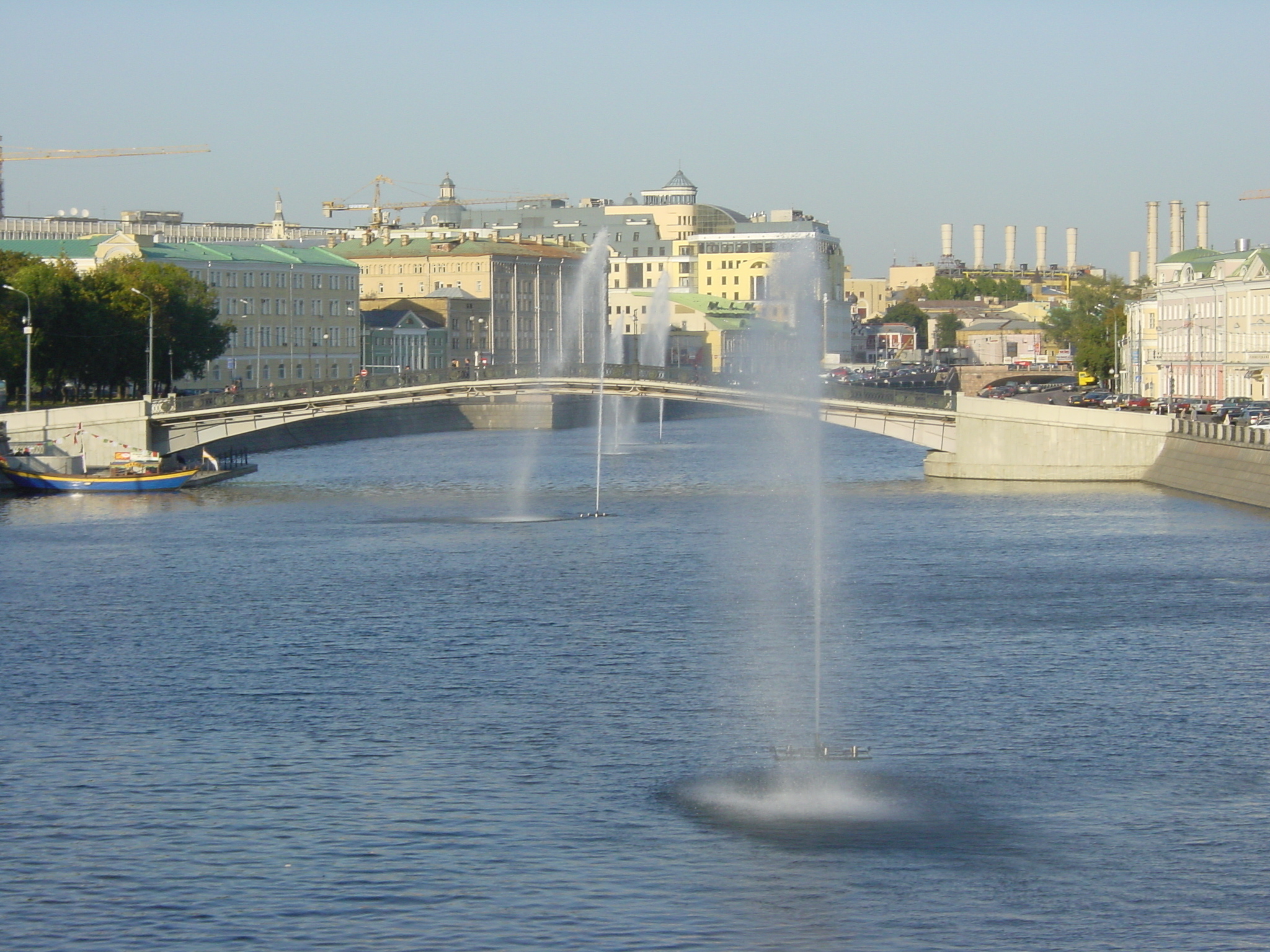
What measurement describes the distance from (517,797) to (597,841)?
1.66 metres

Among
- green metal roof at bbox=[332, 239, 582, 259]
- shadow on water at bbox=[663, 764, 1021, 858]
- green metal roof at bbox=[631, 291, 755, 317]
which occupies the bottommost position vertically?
shadow on water at bbox=[663, 764, 1021, 858]

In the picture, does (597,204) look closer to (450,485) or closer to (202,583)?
(450,485)

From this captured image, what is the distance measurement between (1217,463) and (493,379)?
19.7m

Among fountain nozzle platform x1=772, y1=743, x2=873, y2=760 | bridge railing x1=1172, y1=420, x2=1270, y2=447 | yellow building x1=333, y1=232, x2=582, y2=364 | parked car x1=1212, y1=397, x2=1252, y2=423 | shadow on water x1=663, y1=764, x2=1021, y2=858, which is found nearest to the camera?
shadow on water x1=663, y1=764, x2=1021, y2=858

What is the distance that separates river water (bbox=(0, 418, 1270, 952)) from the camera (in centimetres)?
1641

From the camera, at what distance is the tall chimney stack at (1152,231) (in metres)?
151

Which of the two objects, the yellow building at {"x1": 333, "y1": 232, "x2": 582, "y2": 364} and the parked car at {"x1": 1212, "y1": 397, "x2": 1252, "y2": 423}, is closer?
the parked car at {"x1": 1212, "y1": 397, "x2": 1252, "y2": 423}

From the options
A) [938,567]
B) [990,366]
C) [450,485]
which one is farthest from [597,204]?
[938,567]

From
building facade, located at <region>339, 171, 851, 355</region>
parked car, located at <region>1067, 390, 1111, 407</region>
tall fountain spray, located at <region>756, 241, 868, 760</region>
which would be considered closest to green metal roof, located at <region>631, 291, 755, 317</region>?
building facade, located at <region>339, 171, 851, 355</region>

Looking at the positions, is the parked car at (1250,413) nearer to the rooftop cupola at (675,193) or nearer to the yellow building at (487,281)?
the yellow building at (487,281)

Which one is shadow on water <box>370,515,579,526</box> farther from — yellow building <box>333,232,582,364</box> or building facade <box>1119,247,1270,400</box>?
yellow building <box>333,232,582,364</box>

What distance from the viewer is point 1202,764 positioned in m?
20.8

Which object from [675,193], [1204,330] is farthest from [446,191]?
[1204,330]

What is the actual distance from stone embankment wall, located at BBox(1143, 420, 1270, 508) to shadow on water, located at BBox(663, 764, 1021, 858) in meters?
28.2
